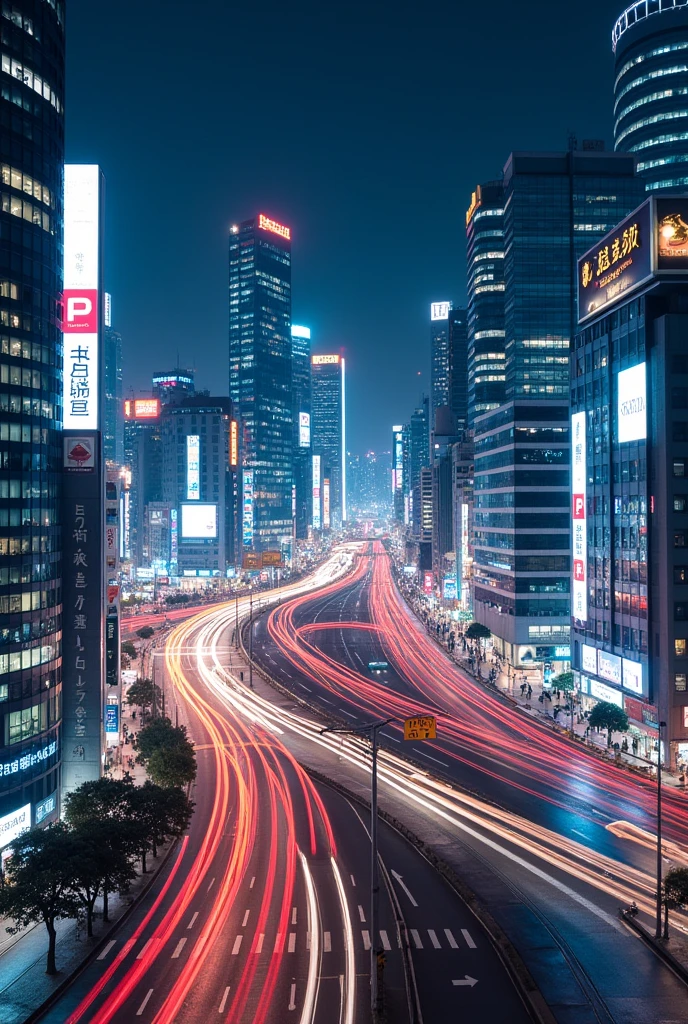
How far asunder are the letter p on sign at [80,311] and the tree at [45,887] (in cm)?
3809

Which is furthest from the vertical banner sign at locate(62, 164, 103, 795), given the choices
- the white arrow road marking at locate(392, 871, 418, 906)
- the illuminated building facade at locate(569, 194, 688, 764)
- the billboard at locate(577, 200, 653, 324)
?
the billboard at locate(577, 200, 653, 324)

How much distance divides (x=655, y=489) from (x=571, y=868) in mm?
36206

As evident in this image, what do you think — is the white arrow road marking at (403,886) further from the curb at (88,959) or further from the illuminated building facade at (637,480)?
the illuminated building facade at (637,480)

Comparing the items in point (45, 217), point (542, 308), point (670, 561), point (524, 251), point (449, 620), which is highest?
point (524, 251)

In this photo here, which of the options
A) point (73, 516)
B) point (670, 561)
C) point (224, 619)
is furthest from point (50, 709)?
point (224, 619)

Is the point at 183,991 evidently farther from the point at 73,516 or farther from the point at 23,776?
the point at 73,516

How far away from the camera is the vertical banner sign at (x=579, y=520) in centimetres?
8675

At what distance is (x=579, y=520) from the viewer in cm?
8831

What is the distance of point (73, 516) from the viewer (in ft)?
200

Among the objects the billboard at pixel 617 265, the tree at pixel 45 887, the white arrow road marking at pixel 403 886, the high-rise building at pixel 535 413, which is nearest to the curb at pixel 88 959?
the tree at pixel 45 887

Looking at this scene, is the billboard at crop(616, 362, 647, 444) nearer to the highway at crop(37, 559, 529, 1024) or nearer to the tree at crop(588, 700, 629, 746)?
the tree at crop(588, 700, 629, 746)

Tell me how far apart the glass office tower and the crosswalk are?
59.2 ft

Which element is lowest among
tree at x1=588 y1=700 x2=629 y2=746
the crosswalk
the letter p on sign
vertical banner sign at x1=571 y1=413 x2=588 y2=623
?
the crosswalk

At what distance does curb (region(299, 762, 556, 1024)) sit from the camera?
3122cm
